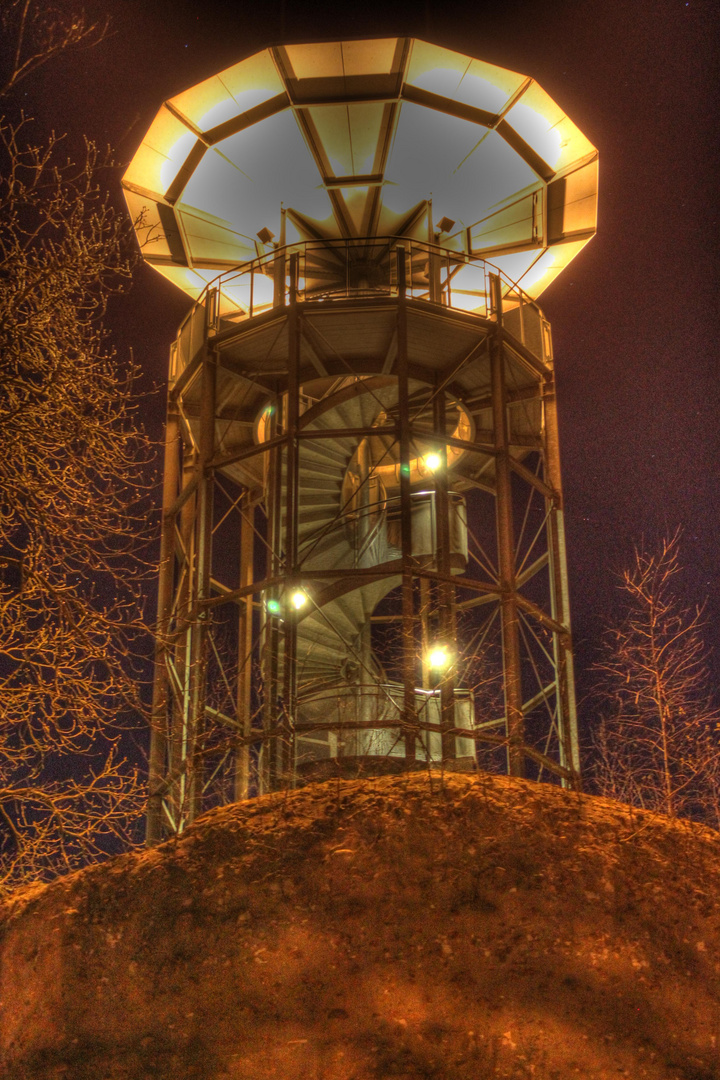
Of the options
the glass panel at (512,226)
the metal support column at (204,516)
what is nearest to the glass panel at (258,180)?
the metal support column at (204,516)

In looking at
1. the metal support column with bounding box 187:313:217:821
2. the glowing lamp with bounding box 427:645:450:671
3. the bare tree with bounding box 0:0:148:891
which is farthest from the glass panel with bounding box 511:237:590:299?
the bare tree with bounding box 0:0:148:891

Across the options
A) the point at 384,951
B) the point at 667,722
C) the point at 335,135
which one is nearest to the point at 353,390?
the point at 335,135

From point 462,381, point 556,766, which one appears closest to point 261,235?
point 462,381

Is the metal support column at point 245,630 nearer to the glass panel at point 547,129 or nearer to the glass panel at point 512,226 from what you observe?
the glass panel at point 512,226

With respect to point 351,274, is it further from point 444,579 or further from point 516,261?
point 444,579

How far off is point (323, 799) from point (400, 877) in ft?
5.22

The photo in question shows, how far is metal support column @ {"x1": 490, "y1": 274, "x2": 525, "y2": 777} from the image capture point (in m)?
14.6

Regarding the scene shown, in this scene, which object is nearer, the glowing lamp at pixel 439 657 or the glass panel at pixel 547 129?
the glowing lamp at pixel 439 657

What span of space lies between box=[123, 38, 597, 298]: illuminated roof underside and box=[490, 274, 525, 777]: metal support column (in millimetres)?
2149

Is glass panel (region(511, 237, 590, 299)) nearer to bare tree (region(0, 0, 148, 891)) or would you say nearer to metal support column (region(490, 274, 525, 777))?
metal support column (region(490, 274, 525, 777))

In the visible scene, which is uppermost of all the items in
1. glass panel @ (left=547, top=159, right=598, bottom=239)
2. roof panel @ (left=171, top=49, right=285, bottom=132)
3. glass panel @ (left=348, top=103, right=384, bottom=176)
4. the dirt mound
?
roof panel @ (left=171, top=49, right=285, bottom=132)

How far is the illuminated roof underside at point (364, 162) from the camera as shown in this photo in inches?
661

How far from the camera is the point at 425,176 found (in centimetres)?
1867

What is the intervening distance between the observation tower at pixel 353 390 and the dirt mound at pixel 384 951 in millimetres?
3453
